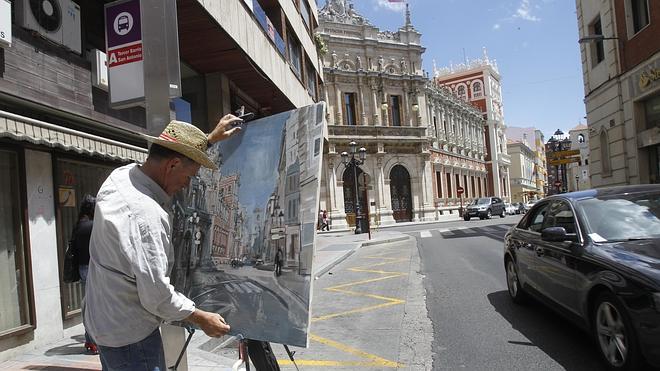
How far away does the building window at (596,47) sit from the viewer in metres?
20.9

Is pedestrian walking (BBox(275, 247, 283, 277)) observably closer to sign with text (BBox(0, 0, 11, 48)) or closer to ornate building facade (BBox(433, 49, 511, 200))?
sign with text (BBox(0, 0, 11, 48))

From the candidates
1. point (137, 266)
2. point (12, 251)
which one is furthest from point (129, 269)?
point (12, 251)

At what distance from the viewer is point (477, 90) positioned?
2712 inches

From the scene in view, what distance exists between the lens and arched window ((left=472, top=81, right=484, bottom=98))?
6838cm

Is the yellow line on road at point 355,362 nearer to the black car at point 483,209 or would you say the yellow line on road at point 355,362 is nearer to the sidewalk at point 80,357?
the sidewalk at point 80,357

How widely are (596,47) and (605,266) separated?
20562 mm

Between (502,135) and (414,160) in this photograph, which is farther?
(502,135)

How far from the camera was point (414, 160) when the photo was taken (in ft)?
146

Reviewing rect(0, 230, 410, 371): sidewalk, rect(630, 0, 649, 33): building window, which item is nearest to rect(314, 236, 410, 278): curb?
rect(0, 230, 410, 371): sidewalk

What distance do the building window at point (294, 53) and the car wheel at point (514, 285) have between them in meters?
10.4

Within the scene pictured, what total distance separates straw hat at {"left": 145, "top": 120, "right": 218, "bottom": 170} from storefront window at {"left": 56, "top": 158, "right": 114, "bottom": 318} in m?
4.79

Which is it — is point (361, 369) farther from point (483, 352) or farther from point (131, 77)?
point (131, 77)

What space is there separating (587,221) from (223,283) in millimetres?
3866

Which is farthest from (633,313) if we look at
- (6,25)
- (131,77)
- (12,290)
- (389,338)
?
(6,25)
